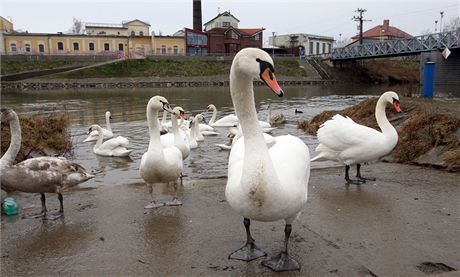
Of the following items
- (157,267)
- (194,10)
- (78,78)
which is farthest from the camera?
(194,10)

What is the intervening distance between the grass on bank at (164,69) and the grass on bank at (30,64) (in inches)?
219

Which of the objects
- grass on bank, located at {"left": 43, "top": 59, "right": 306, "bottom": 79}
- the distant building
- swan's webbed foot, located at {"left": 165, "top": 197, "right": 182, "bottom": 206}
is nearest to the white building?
the distant building

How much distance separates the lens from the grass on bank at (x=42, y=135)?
27.6 ft

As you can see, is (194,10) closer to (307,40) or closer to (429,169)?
(307,40)

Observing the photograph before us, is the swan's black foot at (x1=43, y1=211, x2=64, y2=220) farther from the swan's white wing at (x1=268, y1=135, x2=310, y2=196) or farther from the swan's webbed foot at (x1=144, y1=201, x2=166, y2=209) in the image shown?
the swan's white wing at (x1=268, y1=135, x2=310, y2=196)

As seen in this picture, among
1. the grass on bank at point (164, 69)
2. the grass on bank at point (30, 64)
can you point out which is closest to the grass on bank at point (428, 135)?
the grass on bank at point (164, 69)

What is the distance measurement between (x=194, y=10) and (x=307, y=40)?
1152 inches

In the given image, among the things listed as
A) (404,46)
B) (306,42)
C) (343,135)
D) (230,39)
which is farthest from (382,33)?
(343,135)

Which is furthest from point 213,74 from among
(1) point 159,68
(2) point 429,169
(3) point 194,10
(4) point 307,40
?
(2) point 429,169

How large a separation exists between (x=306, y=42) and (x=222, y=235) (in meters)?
94.0

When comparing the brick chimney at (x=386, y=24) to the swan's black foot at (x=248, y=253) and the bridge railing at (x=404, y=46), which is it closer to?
the bridge railing at (x=404, y=46)

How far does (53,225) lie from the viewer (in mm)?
4992

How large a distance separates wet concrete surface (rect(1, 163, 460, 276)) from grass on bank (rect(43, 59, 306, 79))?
161 feet

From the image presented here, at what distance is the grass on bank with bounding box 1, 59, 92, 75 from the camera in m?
52.3
